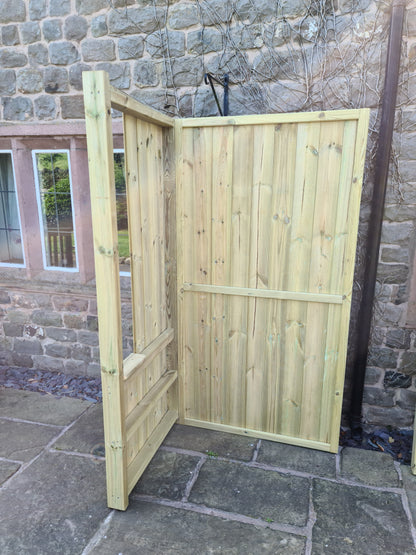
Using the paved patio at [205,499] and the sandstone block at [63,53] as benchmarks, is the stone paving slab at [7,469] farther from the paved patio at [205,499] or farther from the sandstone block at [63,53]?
the sandstone block at [63,53]

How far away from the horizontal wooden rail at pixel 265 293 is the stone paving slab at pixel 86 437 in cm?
143

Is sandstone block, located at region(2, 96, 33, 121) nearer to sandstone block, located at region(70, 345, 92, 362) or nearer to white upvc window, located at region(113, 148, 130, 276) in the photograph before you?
white upvc window, located at region(113, 148, 130, 276)

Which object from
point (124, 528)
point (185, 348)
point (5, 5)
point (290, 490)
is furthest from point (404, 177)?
point (5, 5)

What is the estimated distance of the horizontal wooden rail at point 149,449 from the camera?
8.83 ft

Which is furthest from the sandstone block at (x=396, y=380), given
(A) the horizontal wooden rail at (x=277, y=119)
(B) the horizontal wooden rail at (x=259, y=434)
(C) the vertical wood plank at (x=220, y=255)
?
(A) the horizontal wooden rail at (x=277, y=119)

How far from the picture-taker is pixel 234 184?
2881mm

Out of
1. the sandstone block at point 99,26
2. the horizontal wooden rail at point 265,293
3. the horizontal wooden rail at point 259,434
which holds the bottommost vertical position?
the horizontal wooden rail at point 259,434

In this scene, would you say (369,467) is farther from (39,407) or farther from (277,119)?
(39,407)

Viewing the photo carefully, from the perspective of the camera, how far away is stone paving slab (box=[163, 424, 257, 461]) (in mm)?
3096

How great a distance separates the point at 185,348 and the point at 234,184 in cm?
140

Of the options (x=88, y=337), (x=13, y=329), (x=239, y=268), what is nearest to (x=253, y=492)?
(x=239, y=268)

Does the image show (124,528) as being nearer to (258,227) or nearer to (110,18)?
(258,227)

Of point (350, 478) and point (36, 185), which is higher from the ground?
point (36, 185)

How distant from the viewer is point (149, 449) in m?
2.98
